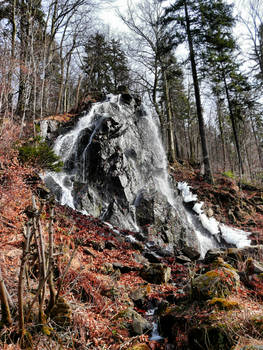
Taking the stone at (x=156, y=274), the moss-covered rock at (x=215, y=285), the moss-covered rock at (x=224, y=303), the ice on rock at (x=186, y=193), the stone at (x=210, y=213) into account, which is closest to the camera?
the moss-covered rock at (x=224, y=303)

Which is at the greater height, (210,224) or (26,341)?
(210,224)

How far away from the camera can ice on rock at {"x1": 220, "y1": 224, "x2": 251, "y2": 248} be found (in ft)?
33.6

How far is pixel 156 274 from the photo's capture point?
507cm

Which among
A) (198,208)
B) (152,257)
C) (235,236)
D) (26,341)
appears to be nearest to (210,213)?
(198,208)

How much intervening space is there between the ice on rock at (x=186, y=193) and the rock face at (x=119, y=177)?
27.9 inches

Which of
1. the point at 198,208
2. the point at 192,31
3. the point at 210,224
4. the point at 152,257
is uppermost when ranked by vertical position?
the point at 192,31

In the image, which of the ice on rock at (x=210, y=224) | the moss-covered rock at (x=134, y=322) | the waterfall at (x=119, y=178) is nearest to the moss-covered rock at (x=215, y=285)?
the moss-covered rock at (x=134, y=322)

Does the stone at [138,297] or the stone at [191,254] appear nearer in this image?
the stone at [138,297]

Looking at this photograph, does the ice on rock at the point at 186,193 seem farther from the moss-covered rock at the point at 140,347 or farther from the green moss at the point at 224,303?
the moss-covered rock at the point at 140,347

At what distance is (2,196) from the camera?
218 inches

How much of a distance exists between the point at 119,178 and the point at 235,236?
21.2 ft

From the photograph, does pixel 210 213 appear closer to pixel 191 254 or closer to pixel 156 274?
pixel 191 254

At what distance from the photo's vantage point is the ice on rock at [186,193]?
40.2 feet

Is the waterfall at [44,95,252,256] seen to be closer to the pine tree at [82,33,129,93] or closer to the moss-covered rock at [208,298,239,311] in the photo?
the moss-covered rock at [208,298,239,311]
